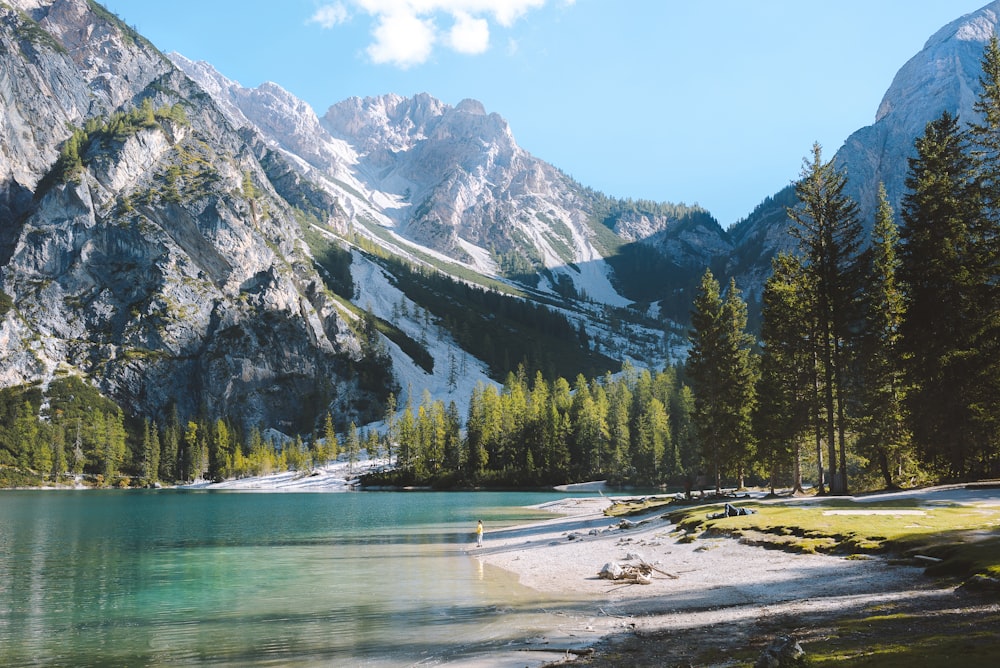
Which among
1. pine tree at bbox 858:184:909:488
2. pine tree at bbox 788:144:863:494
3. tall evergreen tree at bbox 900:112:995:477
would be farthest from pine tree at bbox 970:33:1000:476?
pine tree at bbox 788:144:863:494

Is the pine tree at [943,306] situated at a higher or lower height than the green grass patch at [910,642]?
higher

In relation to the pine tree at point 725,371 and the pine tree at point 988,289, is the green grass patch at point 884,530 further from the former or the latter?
the pine tree at point 725,371

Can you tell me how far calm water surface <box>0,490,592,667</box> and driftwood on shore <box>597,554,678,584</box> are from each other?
157 inches

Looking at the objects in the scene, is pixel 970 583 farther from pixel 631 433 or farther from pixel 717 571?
pixel 631 433

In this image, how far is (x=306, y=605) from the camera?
25.1 m

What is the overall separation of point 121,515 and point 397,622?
70.9 m

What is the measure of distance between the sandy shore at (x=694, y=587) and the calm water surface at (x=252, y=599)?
2001 mm

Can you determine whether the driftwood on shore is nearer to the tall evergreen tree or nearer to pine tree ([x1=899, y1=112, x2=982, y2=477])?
the tall evergreen tree

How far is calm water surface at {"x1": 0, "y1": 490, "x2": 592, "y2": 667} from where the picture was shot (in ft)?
61.7

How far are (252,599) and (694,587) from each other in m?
18.0

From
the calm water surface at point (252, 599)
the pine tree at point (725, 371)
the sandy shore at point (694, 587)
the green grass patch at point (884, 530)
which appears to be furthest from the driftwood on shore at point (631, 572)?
the pine tree at point (725, 371)

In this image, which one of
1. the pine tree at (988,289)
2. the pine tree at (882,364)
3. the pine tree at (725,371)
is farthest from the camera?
Result: the pine tree at (725,371)

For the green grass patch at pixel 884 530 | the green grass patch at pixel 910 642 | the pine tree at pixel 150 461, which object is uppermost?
the green grass patch at pixel 910 642

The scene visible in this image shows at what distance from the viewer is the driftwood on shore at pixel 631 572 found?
85.0ft
